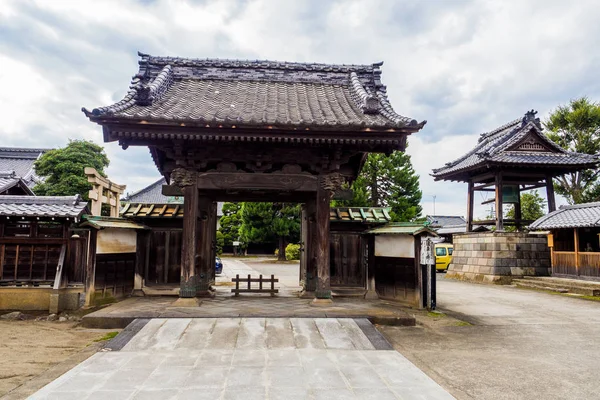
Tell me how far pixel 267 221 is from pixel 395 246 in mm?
23977

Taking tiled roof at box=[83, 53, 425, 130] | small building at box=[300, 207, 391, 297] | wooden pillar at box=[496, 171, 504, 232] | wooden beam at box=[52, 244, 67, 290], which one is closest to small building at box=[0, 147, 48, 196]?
wooden beam at box=[52, 244, 67, 290]

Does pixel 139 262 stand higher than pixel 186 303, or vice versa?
pixel 139 262

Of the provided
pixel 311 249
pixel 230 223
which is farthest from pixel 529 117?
pixel 230 223

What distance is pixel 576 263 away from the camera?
1686cm

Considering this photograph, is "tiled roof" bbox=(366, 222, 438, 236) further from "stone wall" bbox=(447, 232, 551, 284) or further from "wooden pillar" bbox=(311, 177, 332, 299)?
"stone wall" bbox=(447, 232, 551, 284)

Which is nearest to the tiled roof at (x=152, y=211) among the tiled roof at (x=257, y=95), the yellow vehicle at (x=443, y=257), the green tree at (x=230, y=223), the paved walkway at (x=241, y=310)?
the paved walkway at (x=241, y=310)

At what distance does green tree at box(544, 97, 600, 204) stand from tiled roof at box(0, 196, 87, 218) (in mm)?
30350

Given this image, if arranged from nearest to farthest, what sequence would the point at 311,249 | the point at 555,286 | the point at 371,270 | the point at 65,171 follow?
1. the point at 371,270
2. the point at 311,249
3. the point at 555,286
4. the point at 65,171

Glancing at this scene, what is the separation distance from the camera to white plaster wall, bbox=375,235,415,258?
10.4 m

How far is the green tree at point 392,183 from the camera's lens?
30234mm

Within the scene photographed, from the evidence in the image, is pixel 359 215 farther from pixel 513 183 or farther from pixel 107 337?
pixel 513 183

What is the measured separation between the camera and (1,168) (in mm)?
34625

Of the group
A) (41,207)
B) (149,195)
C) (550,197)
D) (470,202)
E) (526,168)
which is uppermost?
(149,195)

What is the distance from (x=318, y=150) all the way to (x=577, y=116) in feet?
85.5
